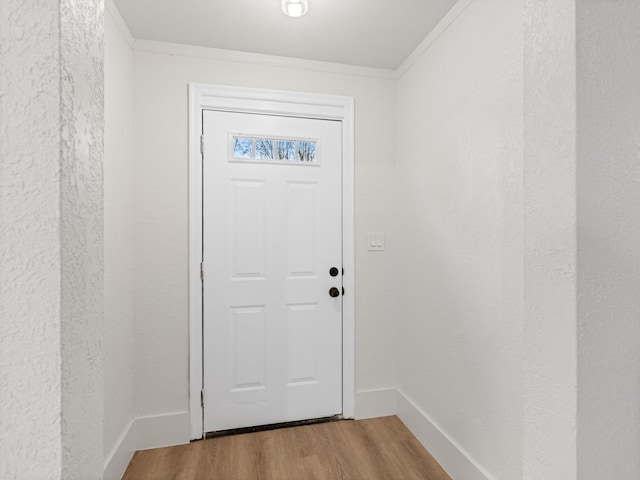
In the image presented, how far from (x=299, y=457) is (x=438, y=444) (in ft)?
2.55

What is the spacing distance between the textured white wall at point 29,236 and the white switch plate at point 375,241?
1990mm

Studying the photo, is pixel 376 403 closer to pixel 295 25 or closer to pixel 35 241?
pixel 35 241

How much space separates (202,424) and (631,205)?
7.52 ft

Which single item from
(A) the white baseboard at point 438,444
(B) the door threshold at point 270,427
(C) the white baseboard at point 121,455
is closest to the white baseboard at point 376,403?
(A) the white baseboard at point 438,444

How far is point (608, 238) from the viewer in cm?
76

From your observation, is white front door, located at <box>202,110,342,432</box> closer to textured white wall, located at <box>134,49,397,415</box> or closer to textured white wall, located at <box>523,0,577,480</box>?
textured white wall, located at <box>134,49,397,415</box>

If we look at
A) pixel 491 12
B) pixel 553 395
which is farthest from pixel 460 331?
pixel 491 12

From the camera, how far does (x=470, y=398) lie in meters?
1.64

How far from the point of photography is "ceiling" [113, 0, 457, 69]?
5.62 ft

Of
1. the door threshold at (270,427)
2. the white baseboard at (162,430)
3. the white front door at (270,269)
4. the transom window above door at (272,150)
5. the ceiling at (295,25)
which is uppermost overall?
the ceiling at (295,25)

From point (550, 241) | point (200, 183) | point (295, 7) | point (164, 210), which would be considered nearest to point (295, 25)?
point (295, 7)

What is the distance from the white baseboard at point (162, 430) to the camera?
198 centimetres

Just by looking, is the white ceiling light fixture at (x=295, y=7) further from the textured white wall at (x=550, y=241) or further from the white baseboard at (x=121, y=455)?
the white baseboard at (x=121, y=455)

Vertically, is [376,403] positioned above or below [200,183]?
below
